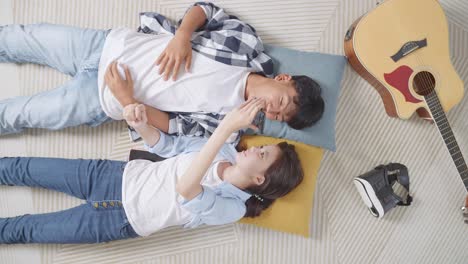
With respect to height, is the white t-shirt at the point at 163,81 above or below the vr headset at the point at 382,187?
above

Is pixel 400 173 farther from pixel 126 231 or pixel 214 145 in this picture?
pixel 126 231

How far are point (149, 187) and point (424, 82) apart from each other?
1.06 m

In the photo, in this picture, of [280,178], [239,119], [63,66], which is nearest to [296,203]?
[280,178]

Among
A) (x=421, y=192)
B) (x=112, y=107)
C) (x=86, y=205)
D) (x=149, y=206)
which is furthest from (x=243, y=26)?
(x=421, y=192)

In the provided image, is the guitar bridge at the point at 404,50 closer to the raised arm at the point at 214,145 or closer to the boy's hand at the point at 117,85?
the raised arm at the point at 214,145

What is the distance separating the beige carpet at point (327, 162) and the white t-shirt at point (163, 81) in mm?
228

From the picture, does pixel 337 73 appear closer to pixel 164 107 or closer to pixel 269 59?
pixel 269 59

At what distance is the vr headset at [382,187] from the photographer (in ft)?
4.62

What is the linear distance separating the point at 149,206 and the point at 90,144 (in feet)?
1.32

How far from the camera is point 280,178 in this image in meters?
1.13

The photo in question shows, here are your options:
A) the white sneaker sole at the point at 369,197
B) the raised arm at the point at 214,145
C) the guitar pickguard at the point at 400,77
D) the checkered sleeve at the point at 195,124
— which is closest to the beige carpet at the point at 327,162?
the white sneaker sole at the point at 369,197

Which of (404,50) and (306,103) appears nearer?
(306,103)

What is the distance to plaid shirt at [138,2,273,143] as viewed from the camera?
4.12 ft

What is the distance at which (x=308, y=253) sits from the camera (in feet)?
4.84
